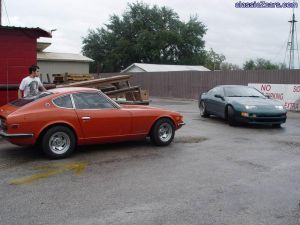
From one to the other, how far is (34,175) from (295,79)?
17.4 meters

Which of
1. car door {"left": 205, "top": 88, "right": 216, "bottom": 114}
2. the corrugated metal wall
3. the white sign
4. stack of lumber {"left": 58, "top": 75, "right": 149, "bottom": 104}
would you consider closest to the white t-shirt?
stack of lumber {"left": 58, "top": 75, "right": 149, "bottom": 104}

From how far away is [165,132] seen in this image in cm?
898

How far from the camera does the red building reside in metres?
12.1

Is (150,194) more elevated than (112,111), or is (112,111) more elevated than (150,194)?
(112,111)

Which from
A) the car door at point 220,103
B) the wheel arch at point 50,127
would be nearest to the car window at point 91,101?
the wheel arch at point 50,127

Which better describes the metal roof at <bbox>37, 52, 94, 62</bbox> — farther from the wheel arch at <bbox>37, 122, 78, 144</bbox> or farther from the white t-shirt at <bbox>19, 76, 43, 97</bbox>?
the wheel arch at <bbox>37, 122, 78, 144</bbox>

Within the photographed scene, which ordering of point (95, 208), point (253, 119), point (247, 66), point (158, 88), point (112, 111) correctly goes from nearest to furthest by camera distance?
point (95, 208)
point (112, 111)
point (253, 119)
point (158, 88)
point (247, 66)

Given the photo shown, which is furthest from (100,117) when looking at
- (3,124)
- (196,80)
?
(196,80)

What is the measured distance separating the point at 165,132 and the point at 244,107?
4068 millimetres

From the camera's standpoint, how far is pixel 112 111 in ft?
26.7

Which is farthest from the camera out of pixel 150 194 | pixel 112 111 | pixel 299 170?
pixel 112 111

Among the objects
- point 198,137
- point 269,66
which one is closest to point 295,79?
point 198,137

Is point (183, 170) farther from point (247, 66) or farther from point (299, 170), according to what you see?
point (247, 66)

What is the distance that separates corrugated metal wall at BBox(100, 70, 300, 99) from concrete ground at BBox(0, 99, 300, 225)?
13225 mm
